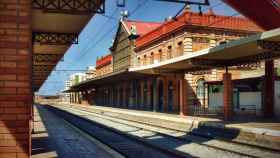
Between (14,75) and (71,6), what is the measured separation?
5.56 m

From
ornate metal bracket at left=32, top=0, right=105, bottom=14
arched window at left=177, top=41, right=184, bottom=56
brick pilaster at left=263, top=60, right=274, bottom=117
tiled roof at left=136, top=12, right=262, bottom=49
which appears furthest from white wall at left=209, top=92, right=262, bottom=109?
ornate metal bracket at left=32, top=0, right=105, bottom=14

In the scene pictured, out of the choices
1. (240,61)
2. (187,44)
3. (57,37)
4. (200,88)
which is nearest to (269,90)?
(240,61)

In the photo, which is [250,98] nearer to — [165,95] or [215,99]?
[215,99]

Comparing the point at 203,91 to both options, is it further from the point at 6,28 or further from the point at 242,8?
the point at 6,28

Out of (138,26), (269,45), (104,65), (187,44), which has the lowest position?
(269,45)

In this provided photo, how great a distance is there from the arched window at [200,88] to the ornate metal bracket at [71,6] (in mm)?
30834

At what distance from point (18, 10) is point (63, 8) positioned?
210 inches

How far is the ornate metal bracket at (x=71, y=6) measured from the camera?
9.71 metres

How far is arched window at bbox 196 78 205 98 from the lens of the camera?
131 ft

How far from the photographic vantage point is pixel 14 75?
4797 mm

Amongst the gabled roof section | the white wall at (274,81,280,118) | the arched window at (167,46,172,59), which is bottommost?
the white wall at (274,81,280,118)

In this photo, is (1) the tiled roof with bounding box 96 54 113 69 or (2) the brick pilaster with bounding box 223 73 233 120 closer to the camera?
(2) the brick pilaster with bounding box 223 73 233 120

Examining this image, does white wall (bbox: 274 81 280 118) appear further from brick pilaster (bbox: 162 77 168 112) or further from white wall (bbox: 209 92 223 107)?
brick pilaster (bbox: 162 77 168 112)

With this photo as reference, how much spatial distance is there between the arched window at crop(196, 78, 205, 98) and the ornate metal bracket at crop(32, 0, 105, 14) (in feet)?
101
